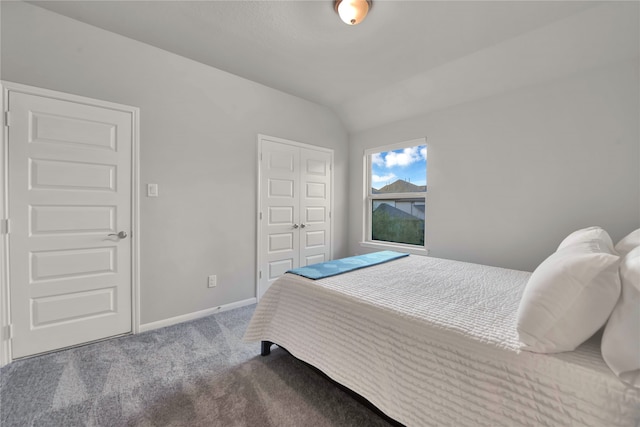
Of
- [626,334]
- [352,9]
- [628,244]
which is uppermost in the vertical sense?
[352,9]

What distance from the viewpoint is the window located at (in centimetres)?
344

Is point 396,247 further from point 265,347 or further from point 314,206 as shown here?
point 265,347

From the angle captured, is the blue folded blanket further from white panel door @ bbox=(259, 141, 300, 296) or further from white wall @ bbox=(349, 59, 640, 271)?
white panel door @ bbox=(259, 141, 300, 296)

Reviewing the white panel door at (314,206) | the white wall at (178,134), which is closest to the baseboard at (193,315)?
the white wall at (178,134)

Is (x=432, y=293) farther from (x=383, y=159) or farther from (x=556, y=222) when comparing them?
(x=383, y=159)

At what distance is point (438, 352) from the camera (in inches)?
42.8

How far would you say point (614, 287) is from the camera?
2.79ft

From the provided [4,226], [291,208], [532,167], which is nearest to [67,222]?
[4,226]

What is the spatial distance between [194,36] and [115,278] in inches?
87.8

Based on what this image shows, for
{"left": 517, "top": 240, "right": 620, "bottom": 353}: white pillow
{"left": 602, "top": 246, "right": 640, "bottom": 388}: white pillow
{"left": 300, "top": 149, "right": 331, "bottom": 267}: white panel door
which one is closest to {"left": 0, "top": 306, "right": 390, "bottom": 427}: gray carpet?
{"left": 517, "top": 240, "right": 620, "bottom": 353}: white pillow

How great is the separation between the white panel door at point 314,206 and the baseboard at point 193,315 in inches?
36.6

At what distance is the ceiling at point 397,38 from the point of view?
1.93m

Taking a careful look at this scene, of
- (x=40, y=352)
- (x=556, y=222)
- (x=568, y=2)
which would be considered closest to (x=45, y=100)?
(x=40, y=352)

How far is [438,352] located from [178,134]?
9.10ft
